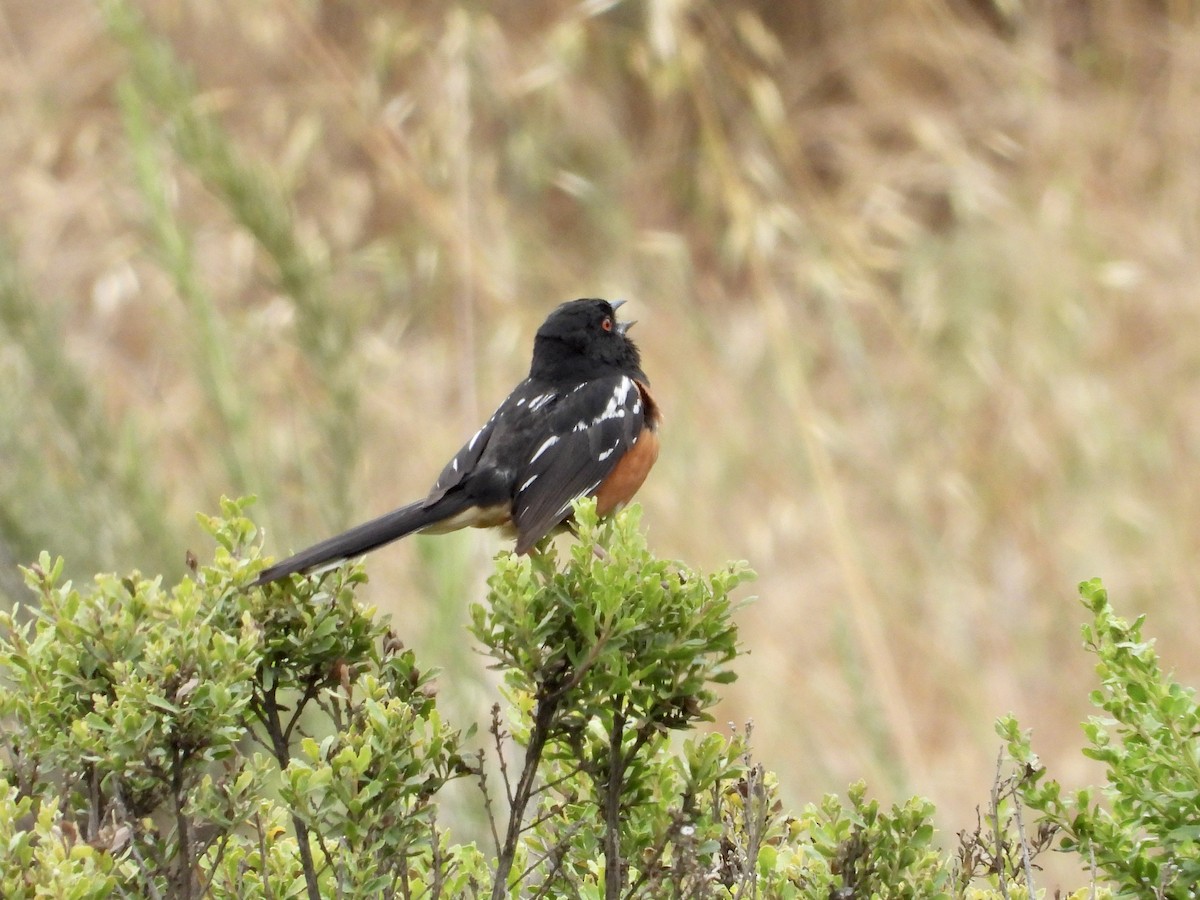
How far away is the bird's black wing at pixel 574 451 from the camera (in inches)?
130

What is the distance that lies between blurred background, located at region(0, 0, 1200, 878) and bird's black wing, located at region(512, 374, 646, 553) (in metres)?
0.36

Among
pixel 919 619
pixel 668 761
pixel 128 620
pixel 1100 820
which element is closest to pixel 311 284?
pixel 128 620

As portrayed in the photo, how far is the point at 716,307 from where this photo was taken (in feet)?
25.0

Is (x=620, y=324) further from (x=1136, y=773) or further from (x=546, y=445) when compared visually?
(x=1136, y=773)

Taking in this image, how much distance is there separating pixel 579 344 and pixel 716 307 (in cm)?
377

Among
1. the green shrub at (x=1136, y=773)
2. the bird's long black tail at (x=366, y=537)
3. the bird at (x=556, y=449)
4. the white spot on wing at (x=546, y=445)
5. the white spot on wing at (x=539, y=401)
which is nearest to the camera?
the green shrub at (x=1136, y=773)

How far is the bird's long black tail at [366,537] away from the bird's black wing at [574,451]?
17 cm

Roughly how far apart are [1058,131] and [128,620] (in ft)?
18.9

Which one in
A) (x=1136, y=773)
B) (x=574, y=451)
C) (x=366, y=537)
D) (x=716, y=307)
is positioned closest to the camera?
(x=1136, y=773)

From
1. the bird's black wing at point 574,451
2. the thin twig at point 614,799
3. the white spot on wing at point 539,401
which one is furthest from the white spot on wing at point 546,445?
the thin twig at point 614,799

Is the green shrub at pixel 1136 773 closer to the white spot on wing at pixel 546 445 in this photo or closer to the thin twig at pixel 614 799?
the thin twig at pixel 614 799

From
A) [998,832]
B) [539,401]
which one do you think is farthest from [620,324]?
[998,832]

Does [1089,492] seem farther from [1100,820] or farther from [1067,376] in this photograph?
[1100,820]

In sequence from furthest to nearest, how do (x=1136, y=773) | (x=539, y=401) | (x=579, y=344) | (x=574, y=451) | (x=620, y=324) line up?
(x=620, y=324) < (x=579, y=344) < (x=539, y=401) < (x=574, y=451) < (x=1136, y=773)
